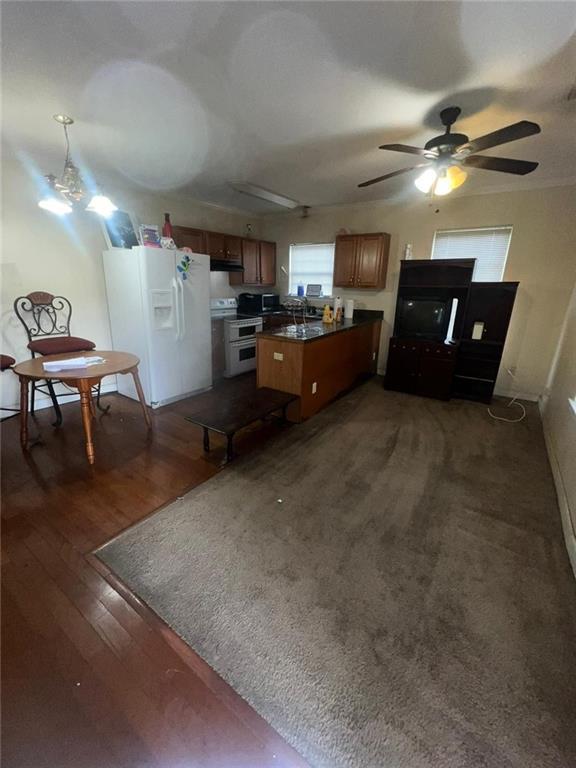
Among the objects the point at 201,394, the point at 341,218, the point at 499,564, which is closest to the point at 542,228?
the point at 341,218

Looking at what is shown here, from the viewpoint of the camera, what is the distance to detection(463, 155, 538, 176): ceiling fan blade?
2.10 m

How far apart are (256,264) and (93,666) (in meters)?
5.30

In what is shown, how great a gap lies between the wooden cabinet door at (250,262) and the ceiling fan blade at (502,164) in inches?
139

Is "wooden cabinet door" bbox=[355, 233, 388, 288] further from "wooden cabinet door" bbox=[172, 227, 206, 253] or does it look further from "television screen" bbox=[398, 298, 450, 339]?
"wooden cabinet door" bbox=[172, 227, 206, 253]

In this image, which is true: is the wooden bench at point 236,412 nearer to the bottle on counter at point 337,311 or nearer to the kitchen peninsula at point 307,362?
the kitchen peninsula at point 307,362

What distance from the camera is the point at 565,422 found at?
2.51 metres

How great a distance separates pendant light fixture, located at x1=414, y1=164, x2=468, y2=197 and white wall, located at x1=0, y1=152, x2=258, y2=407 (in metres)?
3.37

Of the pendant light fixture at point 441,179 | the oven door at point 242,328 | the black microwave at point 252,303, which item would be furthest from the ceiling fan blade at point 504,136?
the black microwave at point 252,303

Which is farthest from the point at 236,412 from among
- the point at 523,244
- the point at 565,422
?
the point at 523,244

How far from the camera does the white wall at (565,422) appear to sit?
1963mm

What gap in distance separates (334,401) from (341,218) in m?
3.05

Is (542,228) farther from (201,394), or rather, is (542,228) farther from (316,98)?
(201,394)

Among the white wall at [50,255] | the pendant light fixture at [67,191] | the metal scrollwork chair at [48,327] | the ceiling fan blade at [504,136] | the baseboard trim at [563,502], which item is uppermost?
the ceiling fan blade at [504,136]

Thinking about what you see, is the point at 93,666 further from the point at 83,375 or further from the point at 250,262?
the point at 250,262
